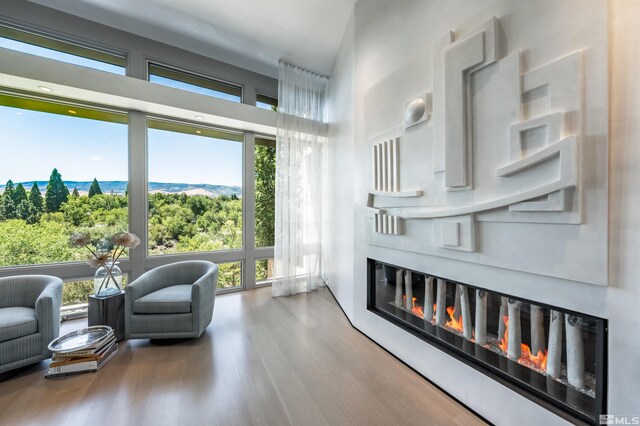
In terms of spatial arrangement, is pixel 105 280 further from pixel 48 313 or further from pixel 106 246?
pixel 48 313

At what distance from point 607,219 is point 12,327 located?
3981 millimetres

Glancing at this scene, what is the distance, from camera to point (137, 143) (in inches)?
138

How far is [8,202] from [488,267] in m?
4.94

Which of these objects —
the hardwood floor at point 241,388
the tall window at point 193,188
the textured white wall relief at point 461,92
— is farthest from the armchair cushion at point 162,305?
the textured white wall relief at point 461,92

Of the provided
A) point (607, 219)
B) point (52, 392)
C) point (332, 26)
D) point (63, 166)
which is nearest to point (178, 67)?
point (63, 166)

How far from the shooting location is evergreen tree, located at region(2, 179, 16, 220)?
291 cm

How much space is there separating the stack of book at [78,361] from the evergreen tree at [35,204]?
76.2 inches

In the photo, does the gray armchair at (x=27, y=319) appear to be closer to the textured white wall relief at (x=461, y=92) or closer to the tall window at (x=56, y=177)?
the tall window at (x=56, y=177)

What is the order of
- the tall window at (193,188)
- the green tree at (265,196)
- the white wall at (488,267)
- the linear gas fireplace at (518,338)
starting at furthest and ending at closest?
the green tree at (265,196) → the tall window at (193,188) → the linear gas fireplace at (518,338) → the white wall at (488,267)

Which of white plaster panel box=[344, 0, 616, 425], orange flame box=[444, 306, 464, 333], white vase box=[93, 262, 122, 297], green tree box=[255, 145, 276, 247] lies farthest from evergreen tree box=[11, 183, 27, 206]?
orange flame box=[444, 306, 464, 333]

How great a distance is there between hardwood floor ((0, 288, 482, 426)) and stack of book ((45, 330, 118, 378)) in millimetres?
52

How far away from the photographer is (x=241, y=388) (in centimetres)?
193

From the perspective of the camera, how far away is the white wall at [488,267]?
1061 millimetres

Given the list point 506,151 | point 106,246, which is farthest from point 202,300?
point 506,151
